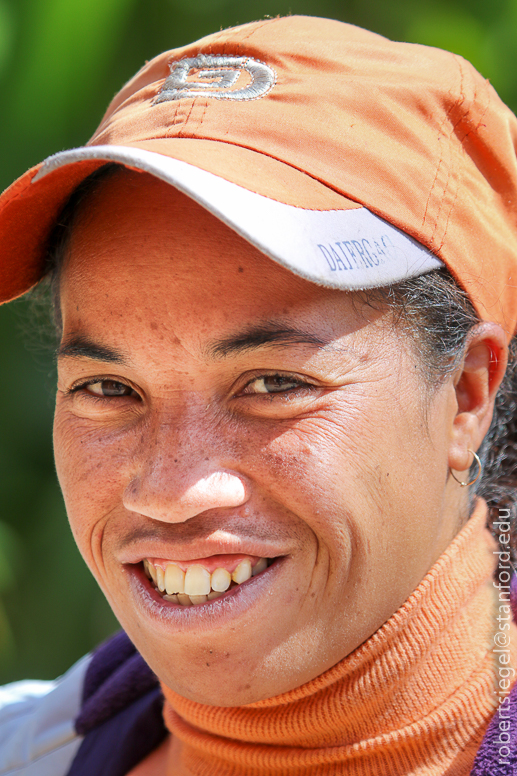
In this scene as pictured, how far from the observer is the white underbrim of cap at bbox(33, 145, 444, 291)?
1.04 m

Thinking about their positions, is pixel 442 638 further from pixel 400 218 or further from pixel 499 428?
pixel 400 218

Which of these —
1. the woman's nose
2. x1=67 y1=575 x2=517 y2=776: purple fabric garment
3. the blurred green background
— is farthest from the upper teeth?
the blurred green background

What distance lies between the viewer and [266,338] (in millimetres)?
1196

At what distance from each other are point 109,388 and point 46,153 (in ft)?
8.26

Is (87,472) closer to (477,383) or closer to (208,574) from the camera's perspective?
(208,574)

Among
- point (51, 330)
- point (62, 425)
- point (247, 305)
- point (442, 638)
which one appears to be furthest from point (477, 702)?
point (51, 330)

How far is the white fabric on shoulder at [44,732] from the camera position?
1.81 meters

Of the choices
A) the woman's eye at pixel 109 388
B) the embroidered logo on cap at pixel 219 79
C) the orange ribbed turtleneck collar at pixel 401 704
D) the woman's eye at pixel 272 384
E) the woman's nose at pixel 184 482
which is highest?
the embroidered logo on cap at pixel 219 79

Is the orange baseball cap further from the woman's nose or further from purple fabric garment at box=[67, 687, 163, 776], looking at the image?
purple fabric garment at box=[67, 687, 163, 776]

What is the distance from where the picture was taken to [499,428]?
68.3 inches

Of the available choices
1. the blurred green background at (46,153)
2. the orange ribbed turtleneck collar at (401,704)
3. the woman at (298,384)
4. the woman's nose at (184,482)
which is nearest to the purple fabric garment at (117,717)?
the woman at (298,384)

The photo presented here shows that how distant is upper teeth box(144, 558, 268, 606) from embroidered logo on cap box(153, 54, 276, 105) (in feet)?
2.71

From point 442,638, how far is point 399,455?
0.37 metres

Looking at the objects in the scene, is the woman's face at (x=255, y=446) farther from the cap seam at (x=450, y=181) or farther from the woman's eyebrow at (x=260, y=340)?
the cap seam at (x=450, y=181)
